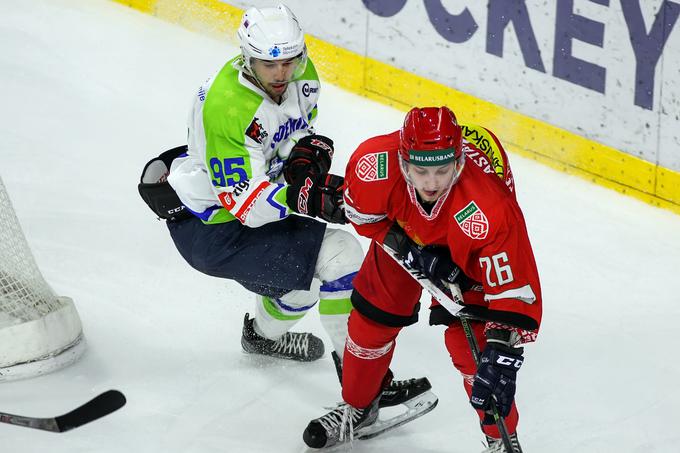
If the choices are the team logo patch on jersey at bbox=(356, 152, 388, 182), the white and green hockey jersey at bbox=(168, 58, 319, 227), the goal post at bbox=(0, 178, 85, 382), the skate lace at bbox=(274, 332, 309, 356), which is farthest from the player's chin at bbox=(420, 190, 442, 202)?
the goal post at bbox=(0, 178, 85, 382)

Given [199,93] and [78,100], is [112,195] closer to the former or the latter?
[78,100]

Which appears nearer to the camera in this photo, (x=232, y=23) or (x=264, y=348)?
(x=264, y=348)

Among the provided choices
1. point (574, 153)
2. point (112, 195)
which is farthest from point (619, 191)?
point (112, 195)

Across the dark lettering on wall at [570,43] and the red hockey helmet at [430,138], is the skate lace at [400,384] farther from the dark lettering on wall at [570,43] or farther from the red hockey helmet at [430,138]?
the dark lettering on wall at [570,43]

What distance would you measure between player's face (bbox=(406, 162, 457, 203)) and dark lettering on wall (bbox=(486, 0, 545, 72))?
7.85 ft

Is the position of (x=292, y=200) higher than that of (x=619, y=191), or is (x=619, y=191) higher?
(x=292, y=200)

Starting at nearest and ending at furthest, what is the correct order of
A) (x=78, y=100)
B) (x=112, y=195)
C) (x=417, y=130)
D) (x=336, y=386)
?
(x=417, y=130) → (x=336, y=386) → (x=112, y=195) → (x=78, y=100)

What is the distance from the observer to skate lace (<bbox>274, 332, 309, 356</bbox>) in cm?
394

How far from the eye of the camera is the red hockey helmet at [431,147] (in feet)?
9.12

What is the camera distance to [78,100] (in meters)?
5.61

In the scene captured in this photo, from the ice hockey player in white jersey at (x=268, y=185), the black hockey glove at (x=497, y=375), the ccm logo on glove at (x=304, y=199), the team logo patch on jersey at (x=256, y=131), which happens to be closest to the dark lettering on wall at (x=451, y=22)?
the ice hockey player in white jersey at (x=268, y=185)

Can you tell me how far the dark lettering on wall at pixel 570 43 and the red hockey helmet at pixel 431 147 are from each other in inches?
86.0

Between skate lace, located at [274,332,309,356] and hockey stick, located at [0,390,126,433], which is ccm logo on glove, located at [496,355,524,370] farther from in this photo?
skate lace, located at [274,332,309,356]

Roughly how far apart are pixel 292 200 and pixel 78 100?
2597 mm
